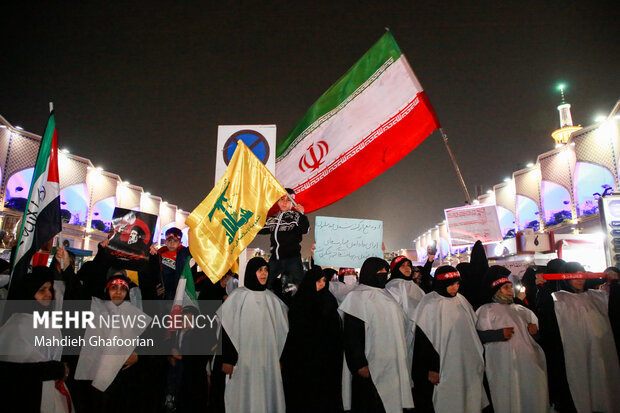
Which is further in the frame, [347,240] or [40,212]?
[347,240]

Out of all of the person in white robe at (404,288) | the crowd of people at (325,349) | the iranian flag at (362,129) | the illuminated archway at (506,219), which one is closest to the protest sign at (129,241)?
the crowd of people at (325,349)

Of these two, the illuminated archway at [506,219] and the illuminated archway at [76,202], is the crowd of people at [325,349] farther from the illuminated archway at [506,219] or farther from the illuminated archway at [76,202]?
the illuminated archway at [506,219]

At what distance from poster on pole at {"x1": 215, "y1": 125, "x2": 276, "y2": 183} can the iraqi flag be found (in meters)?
2.00

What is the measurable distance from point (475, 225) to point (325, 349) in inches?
158

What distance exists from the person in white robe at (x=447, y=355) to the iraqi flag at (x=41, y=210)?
13.6 feet

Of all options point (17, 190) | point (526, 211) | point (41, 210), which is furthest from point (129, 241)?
point (526, 211)

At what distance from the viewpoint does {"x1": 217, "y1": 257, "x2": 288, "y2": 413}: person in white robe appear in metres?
4.11

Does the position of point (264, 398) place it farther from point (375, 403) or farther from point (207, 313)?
point (207, 313)

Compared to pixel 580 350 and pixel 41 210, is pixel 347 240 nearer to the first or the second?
pixel 580 350

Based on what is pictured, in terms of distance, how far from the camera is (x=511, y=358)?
4.61 metres

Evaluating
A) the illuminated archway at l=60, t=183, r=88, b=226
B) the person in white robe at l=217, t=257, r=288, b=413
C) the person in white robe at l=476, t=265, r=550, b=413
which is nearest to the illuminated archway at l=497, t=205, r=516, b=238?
the person in white robe at l=476, t=265, r=550, b=413

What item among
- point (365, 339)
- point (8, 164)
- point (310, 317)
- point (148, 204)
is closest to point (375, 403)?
point (365, 339)

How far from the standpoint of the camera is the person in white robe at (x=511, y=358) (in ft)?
14.9

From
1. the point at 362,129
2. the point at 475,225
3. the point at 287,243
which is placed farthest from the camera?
the point at 475,225
